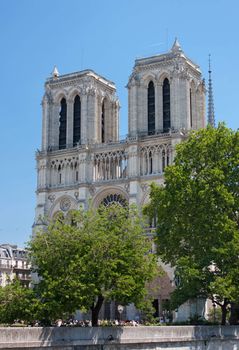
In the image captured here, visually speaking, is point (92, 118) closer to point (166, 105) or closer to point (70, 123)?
point (70, 123)

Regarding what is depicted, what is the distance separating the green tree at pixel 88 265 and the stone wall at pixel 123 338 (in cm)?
208

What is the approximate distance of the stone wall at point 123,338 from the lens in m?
26.8

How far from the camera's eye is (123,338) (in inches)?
1228

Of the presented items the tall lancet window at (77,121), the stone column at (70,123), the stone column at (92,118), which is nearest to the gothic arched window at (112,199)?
the stone column at (92,118)

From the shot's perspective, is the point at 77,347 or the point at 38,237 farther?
the point at 38,237

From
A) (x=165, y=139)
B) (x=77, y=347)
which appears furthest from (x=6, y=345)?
(x=165, y=139)

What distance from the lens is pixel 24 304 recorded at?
31922mm

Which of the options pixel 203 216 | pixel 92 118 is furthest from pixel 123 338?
pixel 92 118

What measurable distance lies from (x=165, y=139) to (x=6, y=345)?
4850 centimetres

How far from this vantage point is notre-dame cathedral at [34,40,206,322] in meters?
72.6

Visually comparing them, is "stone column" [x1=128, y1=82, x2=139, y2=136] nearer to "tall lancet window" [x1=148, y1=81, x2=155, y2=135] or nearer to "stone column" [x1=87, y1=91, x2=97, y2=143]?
"tall lancet window" [x1=148, y1=81, x2=155, y2=135]

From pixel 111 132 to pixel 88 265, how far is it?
51349 mm

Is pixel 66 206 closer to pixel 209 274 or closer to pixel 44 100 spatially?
Result: pixel 44 100

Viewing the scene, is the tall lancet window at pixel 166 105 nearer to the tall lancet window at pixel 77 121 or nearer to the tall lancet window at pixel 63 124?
the tall lancet window at pixel 77 121
